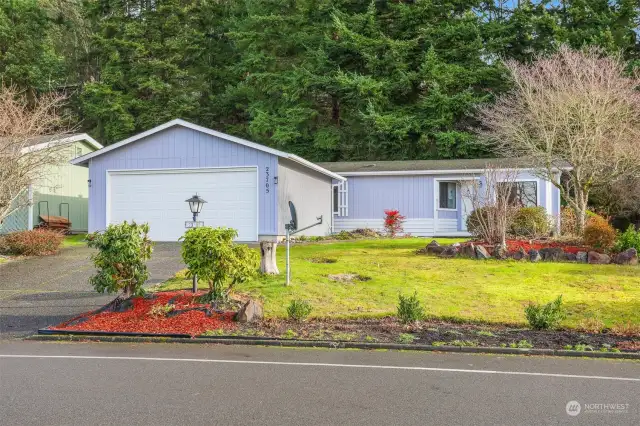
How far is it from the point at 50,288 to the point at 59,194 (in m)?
13.0

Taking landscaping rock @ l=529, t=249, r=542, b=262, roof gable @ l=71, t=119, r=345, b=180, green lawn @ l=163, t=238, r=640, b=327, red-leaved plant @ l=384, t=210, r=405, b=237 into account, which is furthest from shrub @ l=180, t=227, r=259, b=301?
red-leaved plant @ l=384, t=210, r=405, b=237

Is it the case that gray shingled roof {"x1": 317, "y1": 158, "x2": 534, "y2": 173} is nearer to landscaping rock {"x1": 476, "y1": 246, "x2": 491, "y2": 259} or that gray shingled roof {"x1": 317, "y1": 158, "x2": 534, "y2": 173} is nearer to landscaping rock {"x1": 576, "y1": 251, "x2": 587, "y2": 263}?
landscaping rock {"x1": 576, "y1": 251, "x2": 587, "y2": 263}

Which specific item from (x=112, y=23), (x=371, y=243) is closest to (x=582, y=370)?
(x=371, y=243)

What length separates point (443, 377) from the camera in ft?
22.0

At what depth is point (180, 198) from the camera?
1995 cm

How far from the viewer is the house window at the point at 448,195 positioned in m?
23.9

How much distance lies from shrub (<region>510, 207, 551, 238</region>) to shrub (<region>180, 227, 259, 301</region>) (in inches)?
391

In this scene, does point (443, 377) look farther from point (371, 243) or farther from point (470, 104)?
point (470, 104)

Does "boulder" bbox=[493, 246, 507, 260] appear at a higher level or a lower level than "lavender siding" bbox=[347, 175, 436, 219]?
lower

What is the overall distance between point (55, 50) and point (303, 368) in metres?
43.2

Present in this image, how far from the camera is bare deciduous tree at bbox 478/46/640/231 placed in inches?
755

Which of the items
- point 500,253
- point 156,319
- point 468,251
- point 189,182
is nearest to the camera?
point 156,319

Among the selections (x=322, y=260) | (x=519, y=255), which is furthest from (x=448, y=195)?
(x=322, y=260)

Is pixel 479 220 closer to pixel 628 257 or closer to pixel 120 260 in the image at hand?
pixel 628 257
